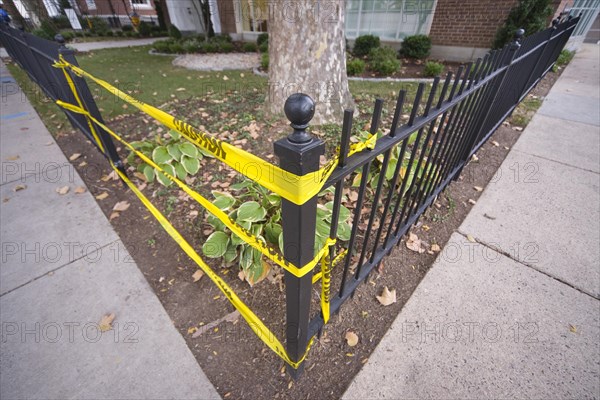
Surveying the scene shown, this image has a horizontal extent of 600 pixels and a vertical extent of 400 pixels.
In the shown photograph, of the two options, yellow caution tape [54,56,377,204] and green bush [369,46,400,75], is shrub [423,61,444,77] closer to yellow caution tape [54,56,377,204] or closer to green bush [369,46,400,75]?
green bush [369,46,400,75]

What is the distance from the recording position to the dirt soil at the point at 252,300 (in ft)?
5.66

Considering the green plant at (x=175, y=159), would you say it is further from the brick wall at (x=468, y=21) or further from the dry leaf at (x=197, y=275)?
the brick wall at (x=468, y=21)

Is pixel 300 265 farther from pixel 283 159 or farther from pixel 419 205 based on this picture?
pixel 419 205

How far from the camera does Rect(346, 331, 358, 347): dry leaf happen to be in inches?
73.7

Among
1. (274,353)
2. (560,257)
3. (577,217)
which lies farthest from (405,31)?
(274,353)

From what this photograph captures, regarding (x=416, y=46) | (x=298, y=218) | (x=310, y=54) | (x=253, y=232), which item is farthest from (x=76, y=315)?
(x=416, y=46)

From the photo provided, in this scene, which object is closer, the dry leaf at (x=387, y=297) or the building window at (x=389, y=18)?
the dry leaf at (x=387, y=297)

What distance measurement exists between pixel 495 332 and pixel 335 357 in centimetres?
116

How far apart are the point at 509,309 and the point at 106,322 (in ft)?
9.89

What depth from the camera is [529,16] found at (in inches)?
285

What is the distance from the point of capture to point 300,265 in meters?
1.10

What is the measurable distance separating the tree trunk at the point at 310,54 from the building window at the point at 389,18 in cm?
695

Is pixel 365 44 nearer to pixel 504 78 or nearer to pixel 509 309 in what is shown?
pixel 504 78

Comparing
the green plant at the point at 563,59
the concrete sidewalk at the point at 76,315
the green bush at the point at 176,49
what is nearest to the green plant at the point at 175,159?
the concrete sidewalk at the point at 76,315
